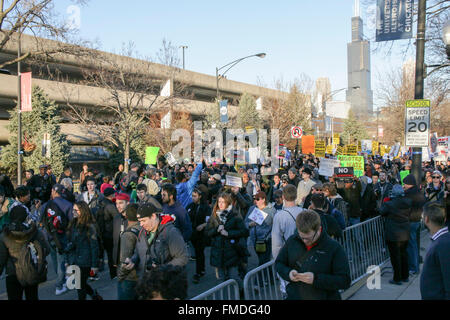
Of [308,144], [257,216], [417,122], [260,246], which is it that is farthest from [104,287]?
[308,144]

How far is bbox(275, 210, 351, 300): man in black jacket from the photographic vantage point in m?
3.57

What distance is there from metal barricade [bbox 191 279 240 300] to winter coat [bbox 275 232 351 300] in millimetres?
648

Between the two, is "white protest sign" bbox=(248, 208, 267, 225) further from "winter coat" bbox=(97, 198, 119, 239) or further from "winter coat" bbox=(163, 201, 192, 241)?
"winter coat" bbox=(97, 198, 119, 239)

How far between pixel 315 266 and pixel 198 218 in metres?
4.99

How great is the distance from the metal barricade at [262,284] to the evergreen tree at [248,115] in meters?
32.5

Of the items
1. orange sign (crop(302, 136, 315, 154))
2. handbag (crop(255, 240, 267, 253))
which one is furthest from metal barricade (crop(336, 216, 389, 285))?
orange sign (crop(302, 136, 315, 154))

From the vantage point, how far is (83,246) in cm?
594

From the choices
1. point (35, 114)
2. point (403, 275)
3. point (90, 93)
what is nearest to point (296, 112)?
point (90, 93)

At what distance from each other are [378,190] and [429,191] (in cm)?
126

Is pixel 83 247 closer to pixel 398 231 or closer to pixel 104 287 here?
pixel 104 287

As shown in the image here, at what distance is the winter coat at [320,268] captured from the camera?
357 centimetres

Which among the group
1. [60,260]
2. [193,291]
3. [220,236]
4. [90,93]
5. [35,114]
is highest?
[90,93]
